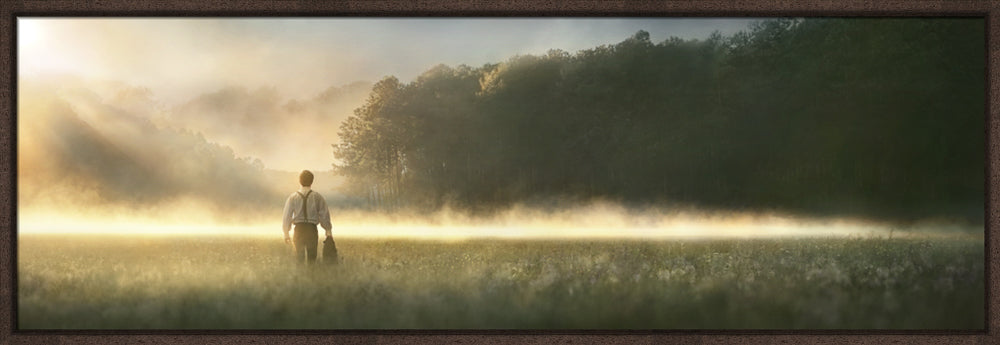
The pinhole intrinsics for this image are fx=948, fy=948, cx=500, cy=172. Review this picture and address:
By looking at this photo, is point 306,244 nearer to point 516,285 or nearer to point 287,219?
point 287,219

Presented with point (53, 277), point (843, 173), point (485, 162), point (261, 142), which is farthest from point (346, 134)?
point (843, 173)

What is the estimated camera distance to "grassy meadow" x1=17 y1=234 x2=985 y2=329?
10469 millimetres

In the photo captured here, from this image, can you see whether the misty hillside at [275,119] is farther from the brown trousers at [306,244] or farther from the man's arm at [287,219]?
the brown trousers at [306,244]

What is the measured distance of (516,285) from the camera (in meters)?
10.5

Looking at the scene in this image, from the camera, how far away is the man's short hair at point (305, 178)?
1047 centimetres

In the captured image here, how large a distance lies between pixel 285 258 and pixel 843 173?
6249 mm

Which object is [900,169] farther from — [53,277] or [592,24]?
[53,277]

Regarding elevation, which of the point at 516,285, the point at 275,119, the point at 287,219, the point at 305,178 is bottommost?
the point at 516,285

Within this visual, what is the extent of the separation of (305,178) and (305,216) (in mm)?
421

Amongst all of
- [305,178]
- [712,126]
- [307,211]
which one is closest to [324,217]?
[307,211]

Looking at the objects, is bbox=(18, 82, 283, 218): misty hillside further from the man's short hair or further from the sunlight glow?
the man's short hair

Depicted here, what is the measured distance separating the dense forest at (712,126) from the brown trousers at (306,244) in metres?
0.71

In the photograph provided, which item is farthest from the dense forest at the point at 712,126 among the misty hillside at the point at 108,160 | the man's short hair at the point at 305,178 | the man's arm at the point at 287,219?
the misty hillside at the point at 108,160

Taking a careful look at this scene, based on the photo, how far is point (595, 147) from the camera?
10562 millimetres
